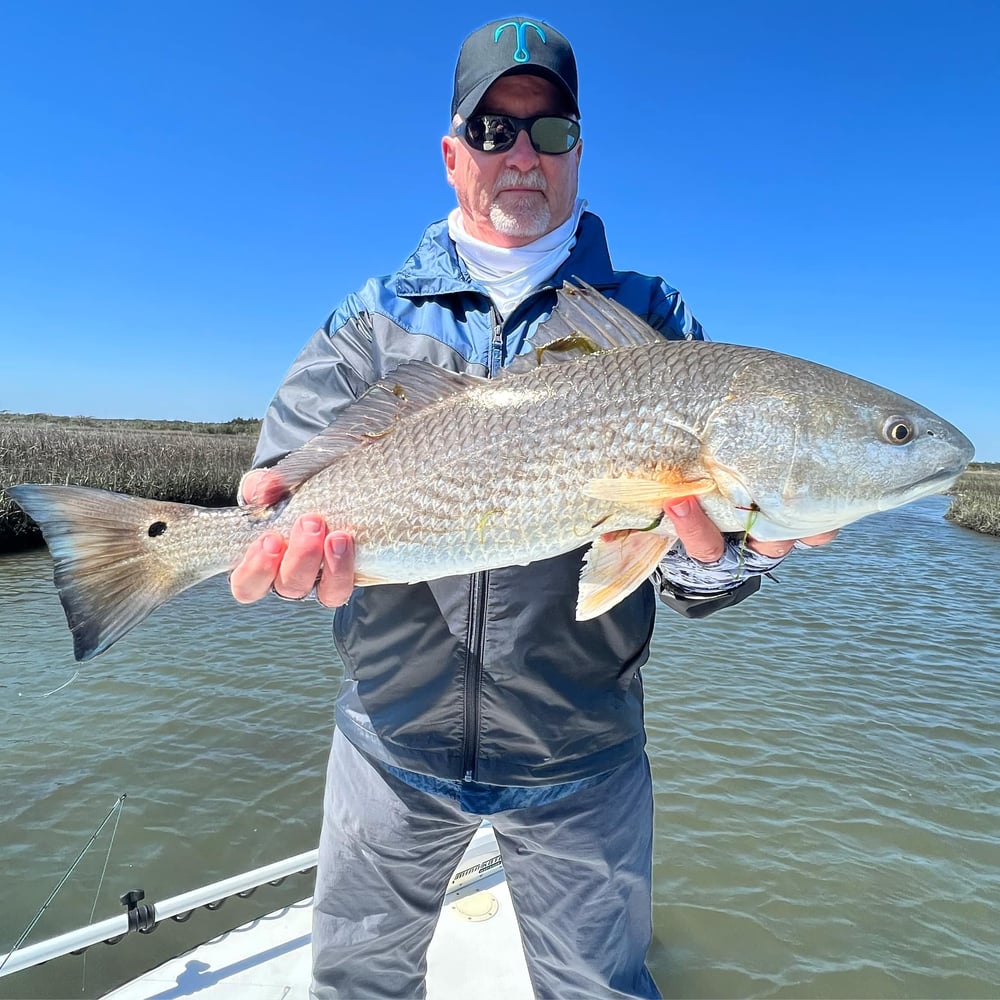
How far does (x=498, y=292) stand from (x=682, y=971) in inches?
211

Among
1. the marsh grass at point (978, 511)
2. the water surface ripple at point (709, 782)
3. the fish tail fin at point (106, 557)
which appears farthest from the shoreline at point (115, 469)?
the marsh grass at point (978, 511)

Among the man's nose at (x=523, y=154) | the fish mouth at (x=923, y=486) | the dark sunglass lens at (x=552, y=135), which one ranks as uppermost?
the dark sunglass lens at (x=552, y=135)

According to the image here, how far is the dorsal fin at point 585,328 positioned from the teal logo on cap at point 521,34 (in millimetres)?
1178

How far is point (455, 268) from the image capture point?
3094 mm

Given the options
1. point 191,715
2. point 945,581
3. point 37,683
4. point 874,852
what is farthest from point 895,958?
point 945,581

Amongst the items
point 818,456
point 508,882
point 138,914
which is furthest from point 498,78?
point 138,914

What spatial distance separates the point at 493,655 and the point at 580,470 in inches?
31.9

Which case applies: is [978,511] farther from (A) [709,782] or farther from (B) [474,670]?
(B) [474,670]

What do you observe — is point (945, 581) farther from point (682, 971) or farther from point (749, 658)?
point (682, 971)

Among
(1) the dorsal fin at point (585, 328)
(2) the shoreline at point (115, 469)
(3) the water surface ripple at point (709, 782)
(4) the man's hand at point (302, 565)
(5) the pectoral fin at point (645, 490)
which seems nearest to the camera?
(5) the pectoral fin at point (645, 490)

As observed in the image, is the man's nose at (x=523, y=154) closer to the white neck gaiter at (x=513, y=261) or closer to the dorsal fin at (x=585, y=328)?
the white neck gaiter at (x=513, y=261)

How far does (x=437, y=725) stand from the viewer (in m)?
2.76

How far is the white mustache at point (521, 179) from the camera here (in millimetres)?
3123

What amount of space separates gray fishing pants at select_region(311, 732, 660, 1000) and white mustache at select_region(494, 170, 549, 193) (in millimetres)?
2567
